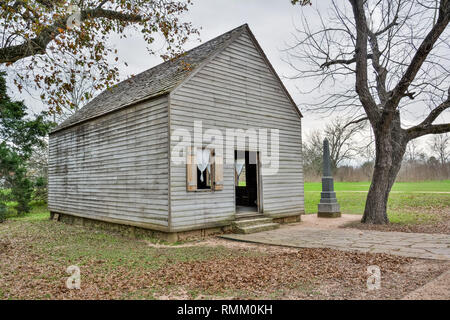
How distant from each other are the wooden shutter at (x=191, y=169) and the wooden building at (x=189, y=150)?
0.03 meters

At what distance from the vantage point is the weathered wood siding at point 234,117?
898cm

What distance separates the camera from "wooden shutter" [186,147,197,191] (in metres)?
8.95

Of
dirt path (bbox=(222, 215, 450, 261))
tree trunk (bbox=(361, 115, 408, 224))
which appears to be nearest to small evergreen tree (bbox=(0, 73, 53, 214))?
dirt path (bbox=(222, 215, 450, 261))

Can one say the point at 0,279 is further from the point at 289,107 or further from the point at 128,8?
the point at 289,107

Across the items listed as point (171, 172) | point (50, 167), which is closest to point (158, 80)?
point (171, 172)

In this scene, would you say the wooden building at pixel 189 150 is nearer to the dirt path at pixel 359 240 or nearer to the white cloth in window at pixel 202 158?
the white cloth in window at pixel 202 158

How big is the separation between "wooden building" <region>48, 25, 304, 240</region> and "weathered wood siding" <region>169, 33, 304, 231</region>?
0.10 ft

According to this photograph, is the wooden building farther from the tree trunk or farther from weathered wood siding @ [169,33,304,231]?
the tree trunk

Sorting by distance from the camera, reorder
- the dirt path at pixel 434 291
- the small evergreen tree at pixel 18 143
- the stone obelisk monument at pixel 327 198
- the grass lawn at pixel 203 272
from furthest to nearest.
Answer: the small evergreen tree at pixel 18 143 → the stone obelisk monument at pixel 327 198 → the grass lawn at pixel 203 272 → the dirt path at pixel 434 291

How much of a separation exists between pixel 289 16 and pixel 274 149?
448cm

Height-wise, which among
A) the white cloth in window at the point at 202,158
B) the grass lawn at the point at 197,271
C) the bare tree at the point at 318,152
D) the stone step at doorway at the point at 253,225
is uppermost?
the bare tree at the point at 318,152

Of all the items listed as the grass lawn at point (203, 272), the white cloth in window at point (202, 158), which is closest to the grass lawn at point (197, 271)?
the grass lawn at point (203, 272)

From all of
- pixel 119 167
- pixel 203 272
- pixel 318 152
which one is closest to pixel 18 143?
pixel 119 167

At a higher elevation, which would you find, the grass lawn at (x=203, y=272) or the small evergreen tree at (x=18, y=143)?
the small evergreen tree at (x=18, y=143)
